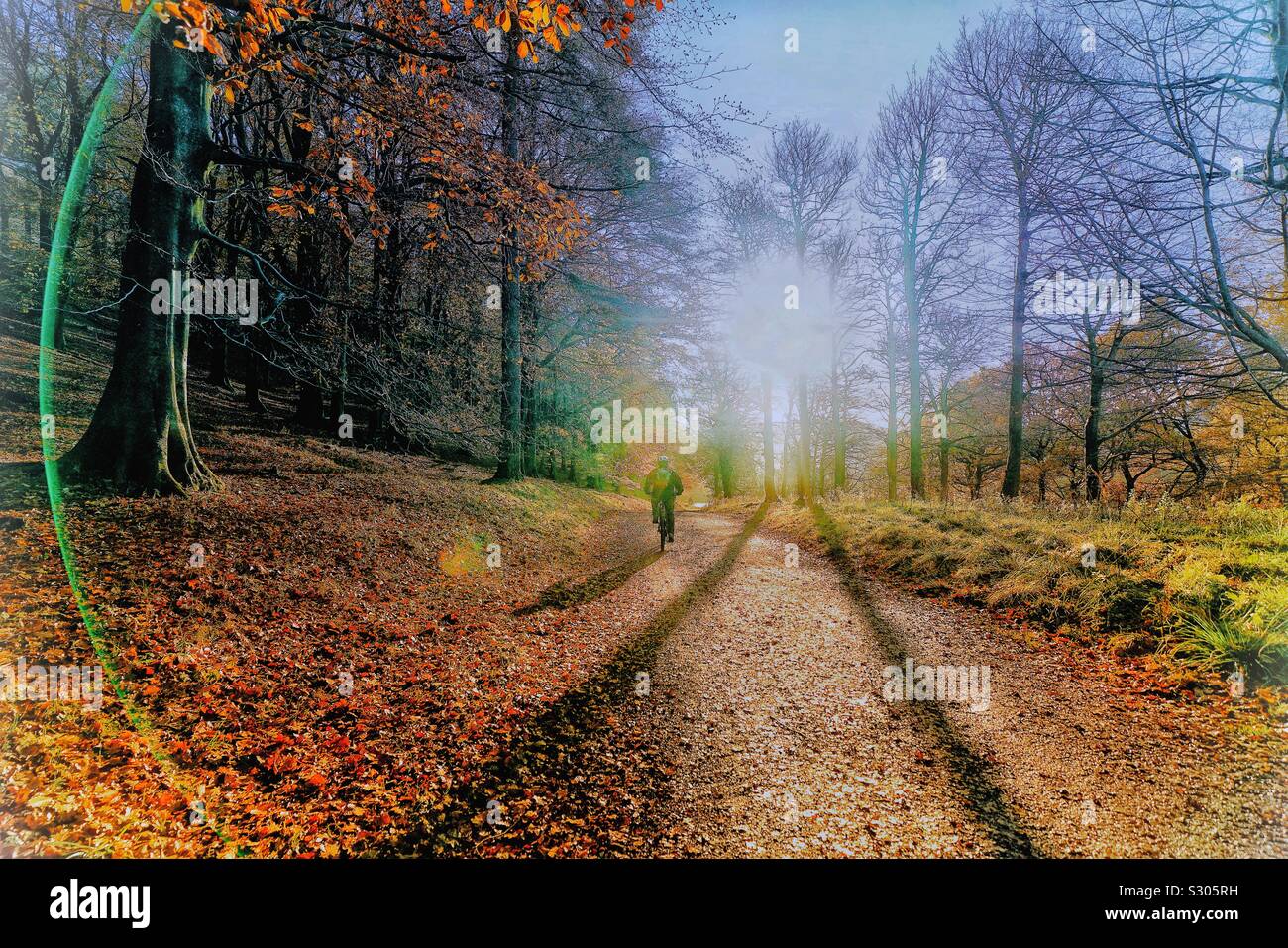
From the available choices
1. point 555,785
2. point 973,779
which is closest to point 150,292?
point 555,785

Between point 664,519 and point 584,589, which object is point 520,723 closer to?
point 584,589

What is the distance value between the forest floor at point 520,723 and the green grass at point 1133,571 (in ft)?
1.47

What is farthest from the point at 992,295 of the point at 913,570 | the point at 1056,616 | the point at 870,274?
the point at 1056,616

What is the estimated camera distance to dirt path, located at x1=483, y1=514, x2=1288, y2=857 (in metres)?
2.58

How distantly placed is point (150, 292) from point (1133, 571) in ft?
38.7

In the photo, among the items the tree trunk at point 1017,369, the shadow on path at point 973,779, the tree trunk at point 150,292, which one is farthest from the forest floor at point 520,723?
the tree trunk at point 1017,369

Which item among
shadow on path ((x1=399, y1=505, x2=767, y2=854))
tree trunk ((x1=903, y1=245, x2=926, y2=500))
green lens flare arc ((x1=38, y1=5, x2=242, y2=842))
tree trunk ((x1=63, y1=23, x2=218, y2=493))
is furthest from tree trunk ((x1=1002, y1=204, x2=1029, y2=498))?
tree trunk ((x1=63, y1=23, x2=218, y2=493))

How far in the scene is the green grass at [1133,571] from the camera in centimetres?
397

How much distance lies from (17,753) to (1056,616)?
28.1ft

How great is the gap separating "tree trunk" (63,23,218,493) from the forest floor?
553 millimetres

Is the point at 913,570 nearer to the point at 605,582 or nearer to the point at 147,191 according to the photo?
the point at 605,582

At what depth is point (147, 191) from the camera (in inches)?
Result: 214

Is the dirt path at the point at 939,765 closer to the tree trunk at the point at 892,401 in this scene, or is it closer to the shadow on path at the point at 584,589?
the shadow on path at the point at 584,589

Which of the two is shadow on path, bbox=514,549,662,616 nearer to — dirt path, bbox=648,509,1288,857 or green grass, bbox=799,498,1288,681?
dirt path, bbox=648,509,1288,857
